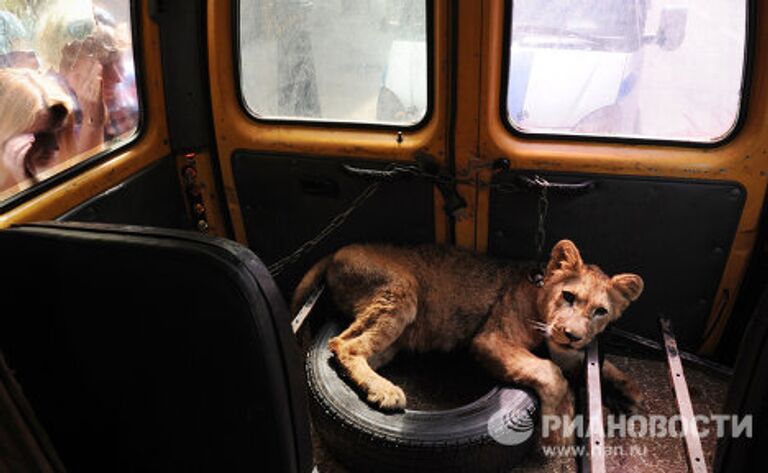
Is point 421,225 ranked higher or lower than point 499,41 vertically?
lower

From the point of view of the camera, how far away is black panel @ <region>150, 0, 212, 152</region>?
2.50 metres

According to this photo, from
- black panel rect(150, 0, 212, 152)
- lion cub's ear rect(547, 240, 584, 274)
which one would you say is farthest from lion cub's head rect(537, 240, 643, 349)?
black panel rect(150, 0, 212, 152)

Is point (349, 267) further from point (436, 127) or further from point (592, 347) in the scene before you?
point (592, 347)

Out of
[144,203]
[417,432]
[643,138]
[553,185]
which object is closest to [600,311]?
[553,185]

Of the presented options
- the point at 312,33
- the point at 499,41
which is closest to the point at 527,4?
the point at 499,41

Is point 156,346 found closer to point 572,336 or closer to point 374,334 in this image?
point 374,334

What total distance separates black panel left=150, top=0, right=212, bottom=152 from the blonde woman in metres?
0.45

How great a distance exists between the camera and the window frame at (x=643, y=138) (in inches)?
83.2

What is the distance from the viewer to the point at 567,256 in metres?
2.37

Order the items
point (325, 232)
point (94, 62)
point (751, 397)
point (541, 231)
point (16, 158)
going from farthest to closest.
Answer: point (325, 232) < point (541, 231) < point (94, 62) < point (16, 158) < point (751, 397)

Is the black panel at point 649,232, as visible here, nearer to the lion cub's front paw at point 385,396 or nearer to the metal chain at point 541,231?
the metal chain at point 541,231

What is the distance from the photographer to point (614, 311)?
7.63 feet

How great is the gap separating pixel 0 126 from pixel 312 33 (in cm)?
116

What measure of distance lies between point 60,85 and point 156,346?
1332 mm
